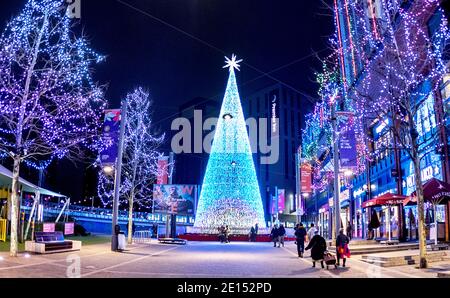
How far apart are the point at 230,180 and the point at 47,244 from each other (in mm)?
19251

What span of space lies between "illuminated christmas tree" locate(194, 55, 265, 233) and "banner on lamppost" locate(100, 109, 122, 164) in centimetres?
1436

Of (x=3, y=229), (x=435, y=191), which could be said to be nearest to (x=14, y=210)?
(x=3, y=229)

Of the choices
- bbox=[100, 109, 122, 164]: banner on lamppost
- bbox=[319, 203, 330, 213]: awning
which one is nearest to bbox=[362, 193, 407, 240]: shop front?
bbox=[100, 109, 122, 164]: banner on lamppost

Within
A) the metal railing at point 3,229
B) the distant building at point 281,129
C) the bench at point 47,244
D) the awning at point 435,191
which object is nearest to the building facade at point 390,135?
the awning at point 435,191

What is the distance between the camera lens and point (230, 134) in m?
37.8

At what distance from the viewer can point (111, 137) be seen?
23.4 meters

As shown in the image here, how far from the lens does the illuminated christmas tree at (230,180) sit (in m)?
37.0

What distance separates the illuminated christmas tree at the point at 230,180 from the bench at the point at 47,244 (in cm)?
1663

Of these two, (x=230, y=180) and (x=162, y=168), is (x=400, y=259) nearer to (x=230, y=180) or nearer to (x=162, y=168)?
(x=230, y=180)

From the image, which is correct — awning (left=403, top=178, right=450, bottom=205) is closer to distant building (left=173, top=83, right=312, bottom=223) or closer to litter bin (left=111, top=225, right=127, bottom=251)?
litter bin (left=111, top=225, right=127, bottom=251)

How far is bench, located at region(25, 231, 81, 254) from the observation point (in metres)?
19.5
